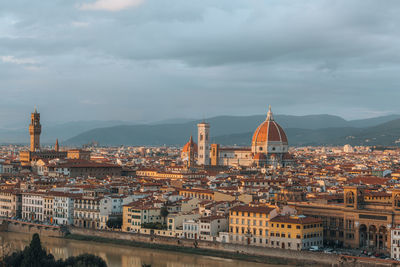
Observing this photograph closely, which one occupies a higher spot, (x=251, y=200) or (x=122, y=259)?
(x=251, y=200)

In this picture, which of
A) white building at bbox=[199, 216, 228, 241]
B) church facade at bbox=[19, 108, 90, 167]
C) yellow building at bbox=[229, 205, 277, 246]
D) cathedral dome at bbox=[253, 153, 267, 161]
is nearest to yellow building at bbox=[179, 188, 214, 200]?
white building at bbox=[199, 216, 228, 241]

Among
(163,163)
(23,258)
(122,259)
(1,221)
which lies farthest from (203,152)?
(23,258)

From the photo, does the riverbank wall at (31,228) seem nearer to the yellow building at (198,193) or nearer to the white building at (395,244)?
the yellow building at (198,193)

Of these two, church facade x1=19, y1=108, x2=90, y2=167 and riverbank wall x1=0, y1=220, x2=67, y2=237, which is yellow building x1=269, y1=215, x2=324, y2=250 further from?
church facade x1=19, y1=108, x2=90, y2=167

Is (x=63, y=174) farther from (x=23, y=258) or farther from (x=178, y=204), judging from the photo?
(x=23, y=258)

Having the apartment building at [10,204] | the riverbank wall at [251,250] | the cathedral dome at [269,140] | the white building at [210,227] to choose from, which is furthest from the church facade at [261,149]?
the white building at [210,227]

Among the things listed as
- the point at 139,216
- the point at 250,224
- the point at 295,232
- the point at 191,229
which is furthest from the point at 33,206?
the point at 295,232
